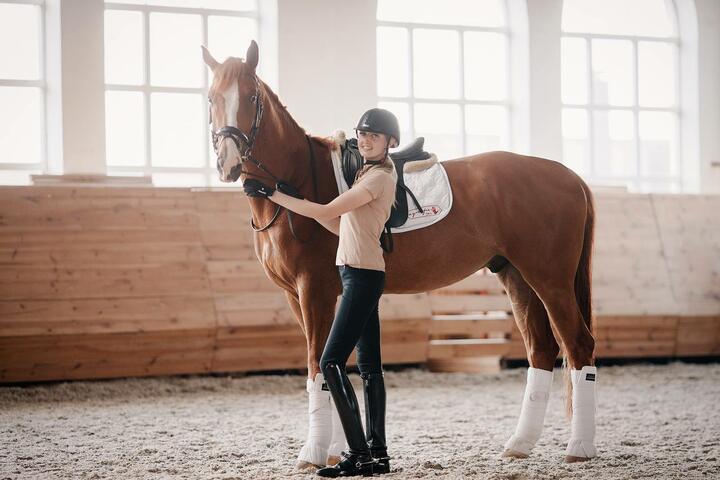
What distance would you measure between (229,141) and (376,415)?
4.07 ft

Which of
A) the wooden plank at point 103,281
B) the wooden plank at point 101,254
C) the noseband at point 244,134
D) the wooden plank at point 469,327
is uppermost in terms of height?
the noseband at point 244,134

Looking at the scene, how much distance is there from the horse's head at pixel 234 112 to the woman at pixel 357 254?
0.14 meters

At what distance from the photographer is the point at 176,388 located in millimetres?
6137

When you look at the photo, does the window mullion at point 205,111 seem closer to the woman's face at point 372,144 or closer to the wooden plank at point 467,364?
the wooden plank at point 467,364

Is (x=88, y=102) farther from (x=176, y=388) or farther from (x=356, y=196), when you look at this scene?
(x=356, y=196)

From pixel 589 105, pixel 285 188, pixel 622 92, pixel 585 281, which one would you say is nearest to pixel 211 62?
pixel 285 188

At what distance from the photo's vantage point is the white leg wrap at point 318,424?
134 inches

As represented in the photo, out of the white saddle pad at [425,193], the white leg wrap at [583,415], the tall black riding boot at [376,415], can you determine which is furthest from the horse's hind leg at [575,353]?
the tall black riding boot at [376,415]

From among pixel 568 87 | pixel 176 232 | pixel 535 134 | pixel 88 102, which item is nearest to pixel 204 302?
pixel 176 232

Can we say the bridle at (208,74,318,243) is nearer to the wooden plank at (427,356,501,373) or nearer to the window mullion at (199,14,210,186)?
the wooden plank at (427,356,501,373)

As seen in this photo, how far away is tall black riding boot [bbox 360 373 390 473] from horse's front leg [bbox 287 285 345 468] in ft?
0.72

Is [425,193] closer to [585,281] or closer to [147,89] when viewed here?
[585,281]

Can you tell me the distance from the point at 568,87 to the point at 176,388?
6.00 meters

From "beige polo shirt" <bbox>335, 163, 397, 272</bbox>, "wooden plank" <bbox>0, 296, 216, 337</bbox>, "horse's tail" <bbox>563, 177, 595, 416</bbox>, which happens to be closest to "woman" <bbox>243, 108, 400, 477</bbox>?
"beige polo shirt" <bbox>335, 163, 397, 272</bbox>
